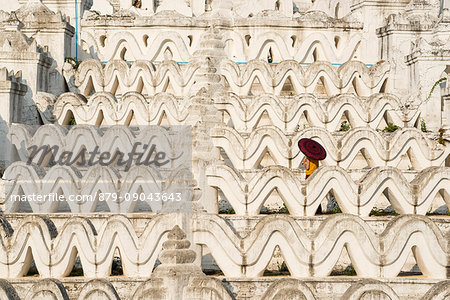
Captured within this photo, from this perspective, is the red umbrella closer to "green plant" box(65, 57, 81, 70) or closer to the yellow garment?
the yellow garment

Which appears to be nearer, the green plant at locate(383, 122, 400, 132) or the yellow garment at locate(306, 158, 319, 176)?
the yellow garment at locate(306, 158, 319, 176)

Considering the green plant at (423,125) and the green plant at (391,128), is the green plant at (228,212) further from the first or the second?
the green plant at (423,125)

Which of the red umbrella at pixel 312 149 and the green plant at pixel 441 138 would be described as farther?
the green plant at pixel 441 138

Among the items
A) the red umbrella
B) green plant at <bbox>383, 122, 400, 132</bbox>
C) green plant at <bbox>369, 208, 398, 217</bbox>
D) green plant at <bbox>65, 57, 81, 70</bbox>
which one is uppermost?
green plant at <bbox>65, 57, 81, 70</bbox>

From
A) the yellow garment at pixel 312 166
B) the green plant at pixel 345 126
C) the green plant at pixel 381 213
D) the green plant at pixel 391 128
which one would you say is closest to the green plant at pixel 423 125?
the green plant at pixel 391 128

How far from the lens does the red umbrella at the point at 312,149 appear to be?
49.7 ft

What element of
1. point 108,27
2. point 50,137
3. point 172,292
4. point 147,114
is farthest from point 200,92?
point 108,27

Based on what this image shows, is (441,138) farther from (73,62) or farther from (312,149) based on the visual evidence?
(73,62)

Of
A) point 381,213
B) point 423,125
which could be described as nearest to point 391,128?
point 423,125

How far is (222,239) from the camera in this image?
1293cm

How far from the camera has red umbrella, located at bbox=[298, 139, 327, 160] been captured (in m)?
15.1

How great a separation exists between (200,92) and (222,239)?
16.0 ft

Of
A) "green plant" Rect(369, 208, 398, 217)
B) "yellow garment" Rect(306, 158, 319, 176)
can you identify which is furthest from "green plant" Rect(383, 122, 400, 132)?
"yellow garment" Rect(306, 158, 319, 176)

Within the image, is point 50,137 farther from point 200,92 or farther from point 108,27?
point 108,27
